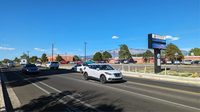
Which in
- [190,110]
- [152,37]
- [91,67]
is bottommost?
[190,110]

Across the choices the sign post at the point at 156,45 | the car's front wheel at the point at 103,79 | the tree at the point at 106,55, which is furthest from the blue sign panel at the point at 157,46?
Answer: the tree at the point at 106,55

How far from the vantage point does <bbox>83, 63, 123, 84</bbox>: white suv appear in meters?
10.8

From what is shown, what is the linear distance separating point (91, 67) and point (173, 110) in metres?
8.67

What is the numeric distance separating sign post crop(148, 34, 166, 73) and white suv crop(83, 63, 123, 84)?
37.0 ft

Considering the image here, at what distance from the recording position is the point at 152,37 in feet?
69.1

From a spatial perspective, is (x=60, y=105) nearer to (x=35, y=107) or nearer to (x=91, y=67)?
(x=35, y=107)

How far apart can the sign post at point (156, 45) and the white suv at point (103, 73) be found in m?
11.3

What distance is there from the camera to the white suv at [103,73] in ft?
35.3

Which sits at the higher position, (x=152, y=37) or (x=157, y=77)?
(x=152, y=37)

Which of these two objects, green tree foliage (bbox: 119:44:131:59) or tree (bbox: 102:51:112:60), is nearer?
green tree foliage (bbox: 119:44:131:59)

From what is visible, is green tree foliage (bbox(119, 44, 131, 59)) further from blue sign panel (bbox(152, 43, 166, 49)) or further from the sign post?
the sign post

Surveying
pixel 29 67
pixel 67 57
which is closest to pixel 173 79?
pixel 29 67

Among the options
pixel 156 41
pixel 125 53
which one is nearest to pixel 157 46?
pixel 156 41

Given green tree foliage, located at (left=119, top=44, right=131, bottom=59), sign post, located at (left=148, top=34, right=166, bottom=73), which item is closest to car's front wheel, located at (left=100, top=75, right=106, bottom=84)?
sign post, located at (left=148, top=34, right=166, bottom=73)
